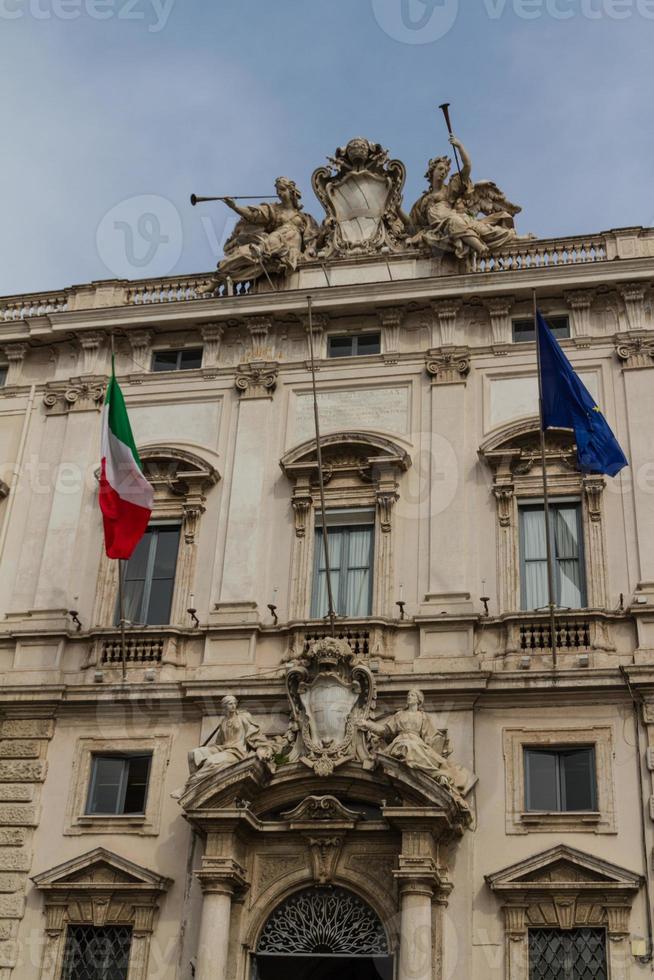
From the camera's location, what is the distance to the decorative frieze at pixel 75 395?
26000 mm

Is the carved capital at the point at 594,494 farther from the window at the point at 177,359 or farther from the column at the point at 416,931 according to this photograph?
the window at the point at 177,359

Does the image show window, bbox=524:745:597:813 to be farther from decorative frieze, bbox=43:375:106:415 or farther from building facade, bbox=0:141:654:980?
decorative frieze, bbox=43:375:106:415

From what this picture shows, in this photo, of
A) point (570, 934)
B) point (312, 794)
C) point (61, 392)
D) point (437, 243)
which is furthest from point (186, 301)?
point (570, 934)

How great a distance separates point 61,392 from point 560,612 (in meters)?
11.7

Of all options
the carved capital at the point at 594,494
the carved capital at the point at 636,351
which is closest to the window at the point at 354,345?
the carved capital at the point at 636,351

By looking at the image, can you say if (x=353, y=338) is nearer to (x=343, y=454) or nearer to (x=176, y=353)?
(x=343, y=454)

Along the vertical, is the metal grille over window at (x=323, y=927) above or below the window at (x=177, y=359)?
below

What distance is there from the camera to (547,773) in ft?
67.1

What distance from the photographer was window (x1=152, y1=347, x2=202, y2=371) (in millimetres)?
26219

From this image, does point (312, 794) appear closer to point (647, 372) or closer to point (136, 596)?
point (136, 596)

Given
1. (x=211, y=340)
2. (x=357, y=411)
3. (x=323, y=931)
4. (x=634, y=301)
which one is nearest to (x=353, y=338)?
(x=357, y=411)

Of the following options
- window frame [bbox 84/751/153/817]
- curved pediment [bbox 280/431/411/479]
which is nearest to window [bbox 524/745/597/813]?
curved pediment [bbox 280/431/411/479]

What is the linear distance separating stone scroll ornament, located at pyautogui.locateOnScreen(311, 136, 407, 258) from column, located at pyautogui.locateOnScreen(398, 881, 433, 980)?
44.3 feet

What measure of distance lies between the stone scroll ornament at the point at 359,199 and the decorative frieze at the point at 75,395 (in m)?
5.59
